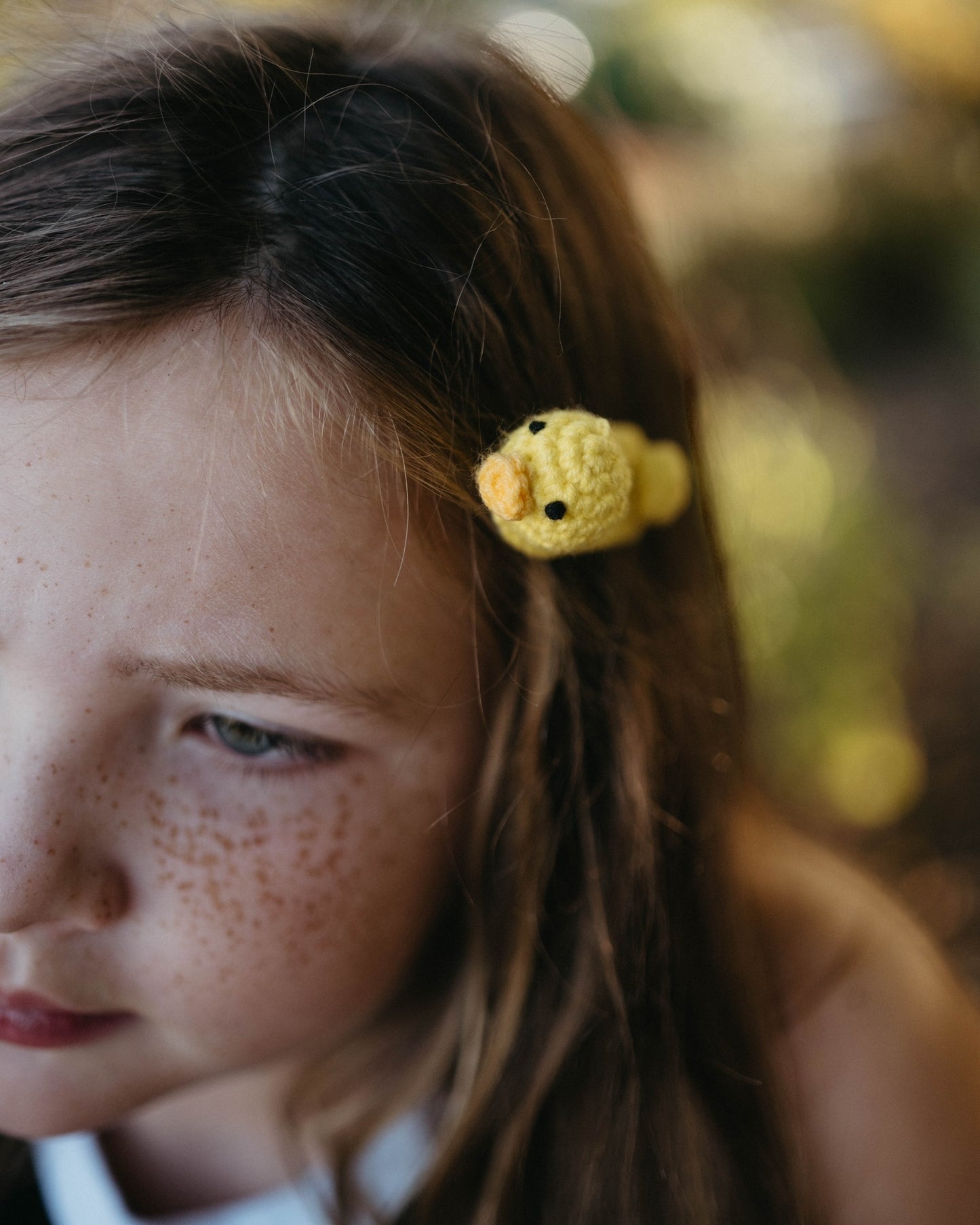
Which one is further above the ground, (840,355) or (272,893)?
(840,355)

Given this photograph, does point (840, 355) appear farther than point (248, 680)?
Yes

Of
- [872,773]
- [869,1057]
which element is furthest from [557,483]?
[872,773]

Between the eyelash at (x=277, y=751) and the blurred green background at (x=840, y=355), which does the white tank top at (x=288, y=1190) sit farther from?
the blurred green background at (x=840, y=355)

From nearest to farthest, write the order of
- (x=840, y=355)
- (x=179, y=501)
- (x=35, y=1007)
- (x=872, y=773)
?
(x=179, y=501) → (x=35, y=1007) → (x=872, y=773) → (x=840, y=355)

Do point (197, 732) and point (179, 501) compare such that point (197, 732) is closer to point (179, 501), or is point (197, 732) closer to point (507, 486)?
point (179, 501)

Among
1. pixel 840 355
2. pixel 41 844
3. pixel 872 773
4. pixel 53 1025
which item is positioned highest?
pixel 840 355

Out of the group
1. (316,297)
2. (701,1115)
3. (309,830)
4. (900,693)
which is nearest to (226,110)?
(316,297)

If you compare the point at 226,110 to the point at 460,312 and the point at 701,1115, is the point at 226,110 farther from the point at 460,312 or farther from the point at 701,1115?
the point at 701,1115
